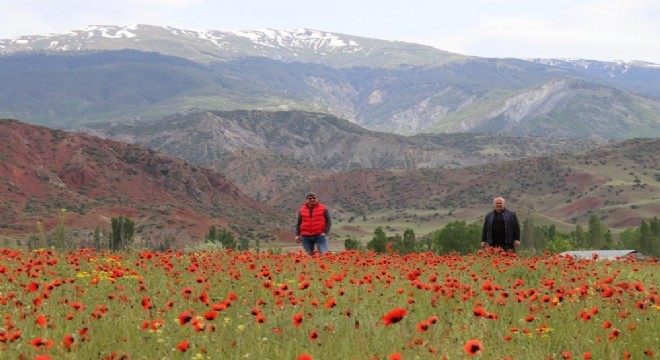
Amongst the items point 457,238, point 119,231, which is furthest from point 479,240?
point 119,231

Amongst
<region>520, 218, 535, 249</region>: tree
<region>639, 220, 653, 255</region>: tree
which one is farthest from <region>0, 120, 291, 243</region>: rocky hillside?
<region>639, 220, 653, 255</region>: tree

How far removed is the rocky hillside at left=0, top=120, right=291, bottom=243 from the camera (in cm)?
9493

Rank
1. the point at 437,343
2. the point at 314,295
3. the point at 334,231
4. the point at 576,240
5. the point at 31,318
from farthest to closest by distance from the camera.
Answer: the point at 334,231 → the point at 576,240 → the point at 314,295 → the point at 31,318 → the point at 437,343

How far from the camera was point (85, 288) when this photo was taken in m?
9.23

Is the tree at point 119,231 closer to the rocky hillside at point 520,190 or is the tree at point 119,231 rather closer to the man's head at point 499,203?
the man's head at point 499,203

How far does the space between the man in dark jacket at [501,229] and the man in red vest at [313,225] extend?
3551 mm

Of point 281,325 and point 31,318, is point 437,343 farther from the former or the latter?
point 31,318

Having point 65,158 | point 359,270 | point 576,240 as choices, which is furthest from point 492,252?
point 65,158

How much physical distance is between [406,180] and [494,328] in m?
184

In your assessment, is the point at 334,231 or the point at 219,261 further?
the point at 334,231

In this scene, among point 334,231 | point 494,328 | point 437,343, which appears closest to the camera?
point 437,343

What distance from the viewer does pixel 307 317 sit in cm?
764

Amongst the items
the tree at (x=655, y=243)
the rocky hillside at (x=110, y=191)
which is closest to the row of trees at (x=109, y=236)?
the rocky hillside at (x=110, y=191)

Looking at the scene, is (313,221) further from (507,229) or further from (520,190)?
(520,190)
